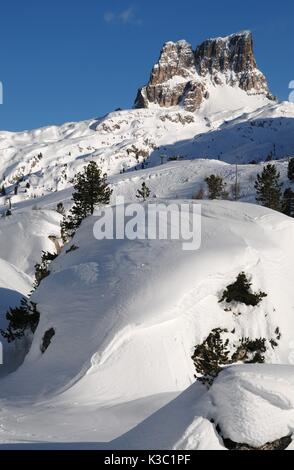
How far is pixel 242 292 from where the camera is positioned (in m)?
25.4

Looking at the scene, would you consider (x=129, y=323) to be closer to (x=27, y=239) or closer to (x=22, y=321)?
(x=22, y=321)

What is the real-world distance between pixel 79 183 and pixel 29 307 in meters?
19.7

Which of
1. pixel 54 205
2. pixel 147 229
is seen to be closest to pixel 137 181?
pixel 54 205

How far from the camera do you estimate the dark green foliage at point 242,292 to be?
25.1 m

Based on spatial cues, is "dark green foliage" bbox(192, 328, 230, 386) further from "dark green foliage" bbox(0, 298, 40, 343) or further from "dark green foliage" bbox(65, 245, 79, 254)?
"dark green foliage" bbox(65, 245, 79, 254)

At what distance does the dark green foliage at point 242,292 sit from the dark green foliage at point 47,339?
9391 millimetres

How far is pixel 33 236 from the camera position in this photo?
6950 cm

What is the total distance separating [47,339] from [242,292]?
10576 millimetres

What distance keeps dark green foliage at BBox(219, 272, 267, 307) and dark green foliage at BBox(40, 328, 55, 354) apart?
9.39 meters

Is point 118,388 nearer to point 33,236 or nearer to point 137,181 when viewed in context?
point 33,236

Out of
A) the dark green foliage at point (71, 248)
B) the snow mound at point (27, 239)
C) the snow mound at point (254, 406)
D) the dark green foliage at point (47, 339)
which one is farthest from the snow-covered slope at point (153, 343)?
the snow mound at point (27, 239)

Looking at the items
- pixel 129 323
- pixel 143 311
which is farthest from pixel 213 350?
pixel 129 323
